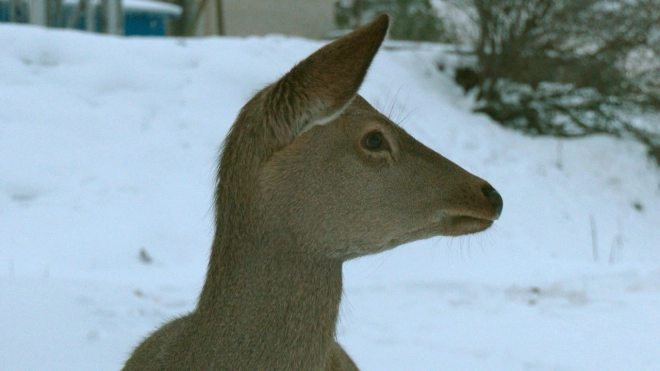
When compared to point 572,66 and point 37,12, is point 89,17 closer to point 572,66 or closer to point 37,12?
point 37,12

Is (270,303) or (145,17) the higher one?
(270,303)

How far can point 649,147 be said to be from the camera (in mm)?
9523

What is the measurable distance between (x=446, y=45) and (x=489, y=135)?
2466 millimetres

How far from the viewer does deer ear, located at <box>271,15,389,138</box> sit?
2076 mm

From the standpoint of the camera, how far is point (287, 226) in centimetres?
237

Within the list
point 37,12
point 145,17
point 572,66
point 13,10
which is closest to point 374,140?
point 572,66

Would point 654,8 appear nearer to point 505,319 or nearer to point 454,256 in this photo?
point 454,256

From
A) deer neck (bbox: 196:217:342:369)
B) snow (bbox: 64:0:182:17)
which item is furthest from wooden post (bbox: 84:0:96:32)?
deer neck (bbox: 196:217:342:369)

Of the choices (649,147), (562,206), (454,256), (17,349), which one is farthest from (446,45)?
(17,349)

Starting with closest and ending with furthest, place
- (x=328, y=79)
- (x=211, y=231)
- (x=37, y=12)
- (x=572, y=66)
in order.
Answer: (x=328, y=79), (x=211, y=231), (x=572, y=66), (x=37, y=12)

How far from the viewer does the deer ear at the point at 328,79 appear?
2076 millimetres

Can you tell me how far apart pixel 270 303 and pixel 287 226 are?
0.24 metres

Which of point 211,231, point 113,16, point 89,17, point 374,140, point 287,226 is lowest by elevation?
point 89,17

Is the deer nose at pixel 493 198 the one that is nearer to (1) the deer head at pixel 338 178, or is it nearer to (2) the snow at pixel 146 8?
(1) the deer head at pixel 338 178
